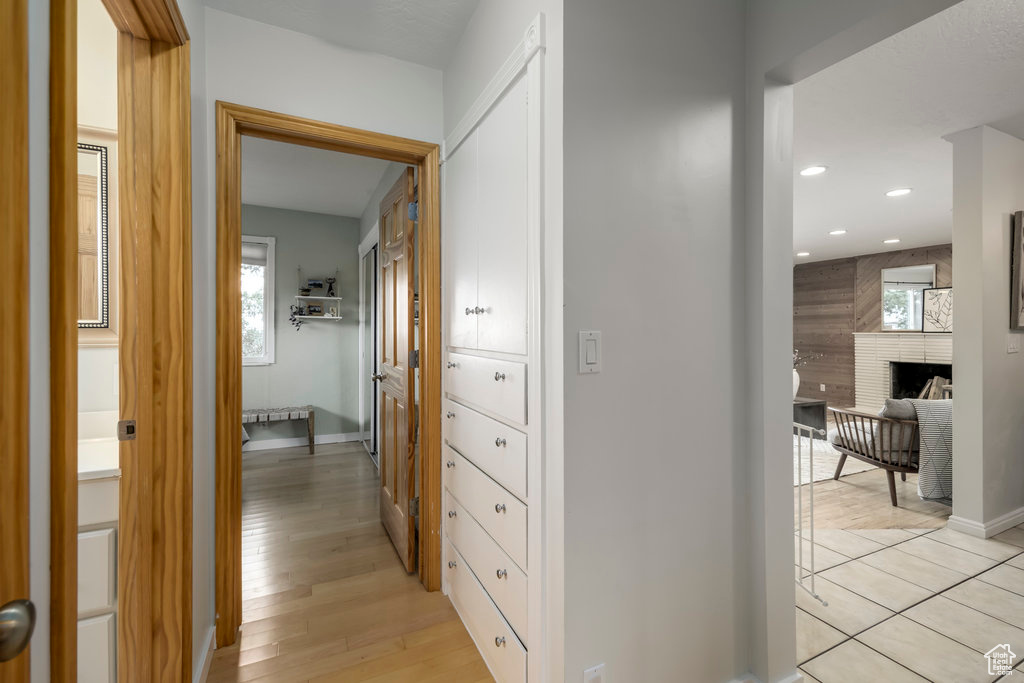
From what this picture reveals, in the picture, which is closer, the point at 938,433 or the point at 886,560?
the point at 886,560

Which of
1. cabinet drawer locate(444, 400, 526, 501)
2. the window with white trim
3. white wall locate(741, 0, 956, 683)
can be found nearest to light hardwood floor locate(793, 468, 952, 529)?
white wall locate(741, 0, 956, 683)

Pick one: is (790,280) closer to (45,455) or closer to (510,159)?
(510,159)

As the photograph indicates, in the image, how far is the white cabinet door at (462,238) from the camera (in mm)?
1885

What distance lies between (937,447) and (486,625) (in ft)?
11.7

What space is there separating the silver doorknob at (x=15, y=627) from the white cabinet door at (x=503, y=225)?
115 centimetres

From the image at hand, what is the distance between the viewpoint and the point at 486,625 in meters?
1.76

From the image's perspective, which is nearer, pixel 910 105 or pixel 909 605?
pixel 909 605

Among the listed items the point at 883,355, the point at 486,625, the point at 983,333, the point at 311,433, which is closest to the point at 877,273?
the point at 883,355

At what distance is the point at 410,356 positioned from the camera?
7.73 ft

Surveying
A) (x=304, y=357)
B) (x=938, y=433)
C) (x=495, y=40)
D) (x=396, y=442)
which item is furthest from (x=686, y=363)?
(x=304, y=357)

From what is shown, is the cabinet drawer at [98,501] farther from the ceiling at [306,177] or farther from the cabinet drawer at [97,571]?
the ceiling at [306,177]

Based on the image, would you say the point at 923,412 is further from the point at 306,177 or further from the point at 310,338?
the point at 310,338

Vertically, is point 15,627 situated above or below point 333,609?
above

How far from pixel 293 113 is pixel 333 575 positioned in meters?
2.27
